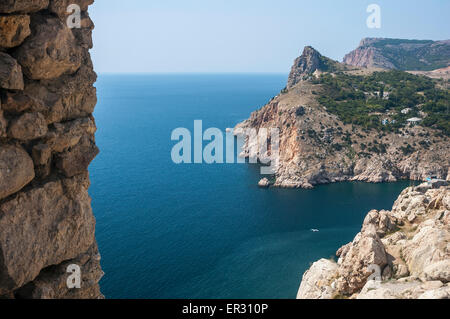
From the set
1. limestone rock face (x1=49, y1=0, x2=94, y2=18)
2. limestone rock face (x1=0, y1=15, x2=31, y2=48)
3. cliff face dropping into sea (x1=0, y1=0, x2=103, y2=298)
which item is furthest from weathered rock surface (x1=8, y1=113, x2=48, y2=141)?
limestone rock face (x1=49, y1=0, x2=94, y2=18)

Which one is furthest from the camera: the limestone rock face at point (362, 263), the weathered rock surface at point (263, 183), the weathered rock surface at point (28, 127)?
the weathered rock surface at point (263, 183)

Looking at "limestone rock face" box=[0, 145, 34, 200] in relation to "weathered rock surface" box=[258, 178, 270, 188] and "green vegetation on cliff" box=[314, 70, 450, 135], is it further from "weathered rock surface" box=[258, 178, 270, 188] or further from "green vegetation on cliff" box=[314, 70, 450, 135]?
"green vegetation on cliff" box=[314, 70, 450, 135]

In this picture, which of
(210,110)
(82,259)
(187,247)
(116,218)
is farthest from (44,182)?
(210,110)

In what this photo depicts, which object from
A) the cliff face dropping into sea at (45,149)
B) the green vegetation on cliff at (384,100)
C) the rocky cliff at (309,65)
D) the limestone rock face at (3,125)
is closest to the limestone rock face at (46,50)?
the cliff face dropping into sea at (45,149)

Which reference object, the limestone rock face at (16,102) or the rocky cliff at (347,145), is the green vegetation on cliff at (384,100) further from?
the limestone rock face at (16,102)

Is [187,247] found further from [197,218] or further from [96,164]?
[96,164]

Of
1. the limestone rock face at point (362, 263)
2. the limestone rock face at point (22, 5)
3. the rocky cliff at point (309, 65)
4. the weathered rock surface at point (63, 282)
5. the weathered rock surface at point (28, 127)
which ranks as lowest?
the limestone rock face at point (362, 263)

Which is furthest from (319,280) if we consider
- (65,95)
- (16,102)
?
(16,102)
